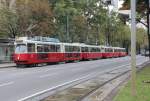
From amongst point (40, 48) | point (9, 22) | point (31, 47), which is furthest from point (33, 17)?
point (31, 47)

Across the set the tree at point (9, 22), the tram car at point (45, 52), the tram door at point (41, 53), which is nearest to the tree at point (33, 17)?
the tree at point (9, 22)

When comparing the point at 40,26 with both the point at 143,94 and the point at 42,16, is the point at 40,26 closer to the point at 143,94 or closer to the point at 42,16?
the point at 42,16

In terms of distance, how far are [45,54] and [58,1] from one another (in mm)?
32818

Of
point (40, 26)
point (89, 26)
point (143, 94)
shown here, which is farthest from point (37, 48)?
point (89, 26)

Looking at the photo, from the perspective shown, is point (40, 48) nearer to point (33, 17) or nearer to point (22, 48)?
point (22, 48)

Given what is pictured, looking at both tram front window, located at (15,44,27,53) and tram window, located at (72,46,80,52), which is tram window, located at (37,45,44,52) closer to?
tram front window, located at (15,44,27,53)

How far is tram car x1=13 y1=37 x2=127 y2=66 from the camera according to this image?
47344mm

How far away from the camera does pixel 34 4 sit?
2547 inches

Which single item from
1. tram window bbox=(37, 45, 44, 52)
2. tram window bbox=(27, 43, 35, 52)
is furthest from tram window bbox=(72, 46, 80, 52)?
tram window bbox=(27, 43, 35, 52)

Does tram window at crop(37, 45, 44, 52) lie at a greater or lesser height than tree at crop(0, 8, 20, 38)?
lesser

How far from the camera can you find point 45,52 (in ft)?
172

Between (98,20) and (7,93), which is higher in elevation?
(98,20)

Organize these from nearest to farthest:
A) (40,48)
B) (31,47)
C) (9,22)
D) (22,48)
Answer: (22,48)
(31,47)
(40,48)
(9,22)

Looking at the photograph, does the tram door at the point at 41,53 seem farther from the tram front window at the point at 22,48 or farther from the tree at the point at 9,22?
the tree at the point at 9,22
